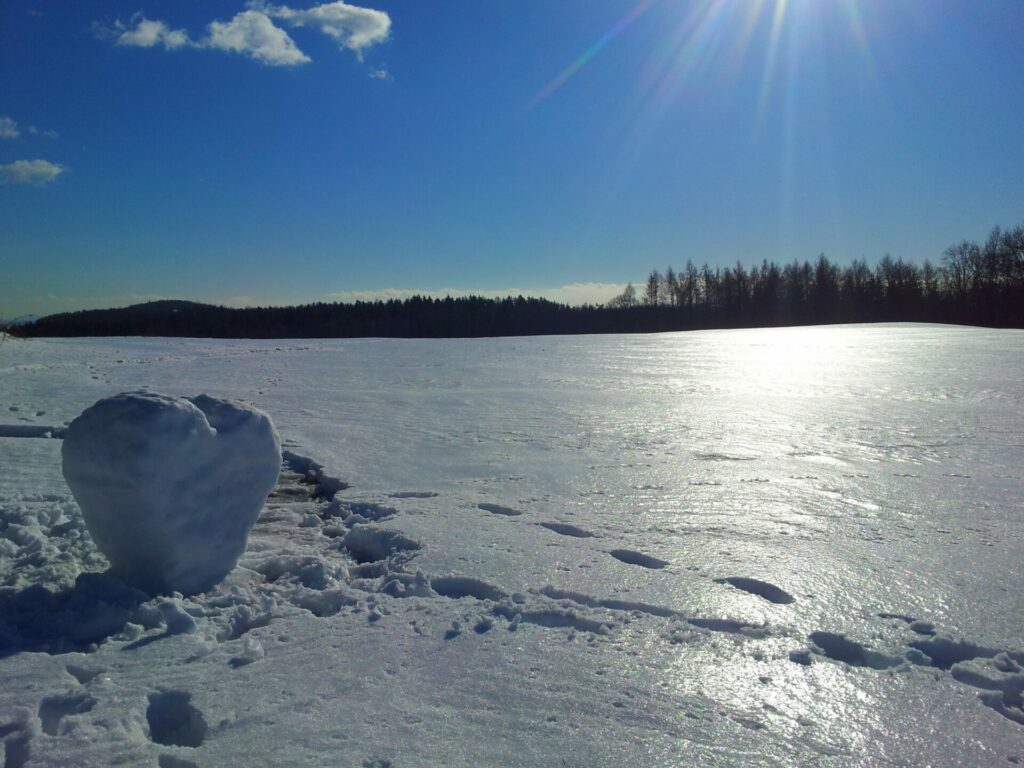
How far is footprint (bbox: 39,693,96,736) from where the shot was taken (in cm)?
226

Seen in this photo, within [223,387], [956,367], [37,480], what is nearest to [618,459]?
[37,480]

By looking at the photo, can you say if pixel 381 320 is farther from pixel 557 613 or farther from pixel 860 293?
pixel 557 613

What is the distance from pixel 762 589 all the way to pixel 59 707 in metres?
3.11

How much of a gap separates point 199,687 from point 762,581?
106 inches

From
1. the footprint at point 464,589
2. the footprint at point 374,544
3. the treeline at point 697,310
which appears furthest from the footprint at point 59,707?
the treeline at point 697,310

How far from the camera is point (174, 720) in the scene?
2352 mm

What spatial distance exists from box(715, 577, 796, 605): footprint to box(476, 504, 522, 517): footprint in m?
1.73

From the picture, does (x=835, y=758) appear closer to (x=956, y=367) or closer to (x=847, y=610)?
(x=847, y=610)

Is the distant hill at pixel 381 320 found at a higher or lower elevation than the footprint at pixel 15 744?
higher

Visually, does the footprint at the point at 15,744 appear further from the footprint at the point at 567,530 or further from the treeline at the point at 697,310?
the treeline at the point at 697,310

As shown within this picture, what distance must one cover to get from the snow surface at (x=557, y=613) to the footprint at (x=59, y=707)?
0.04 ft

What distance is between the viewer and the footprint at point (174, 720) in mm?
2256

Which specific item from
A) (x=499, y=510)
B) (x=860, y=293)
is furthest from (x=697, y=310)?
(x=499, y=510)

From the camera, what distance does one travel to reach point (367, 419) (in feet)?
28.7
